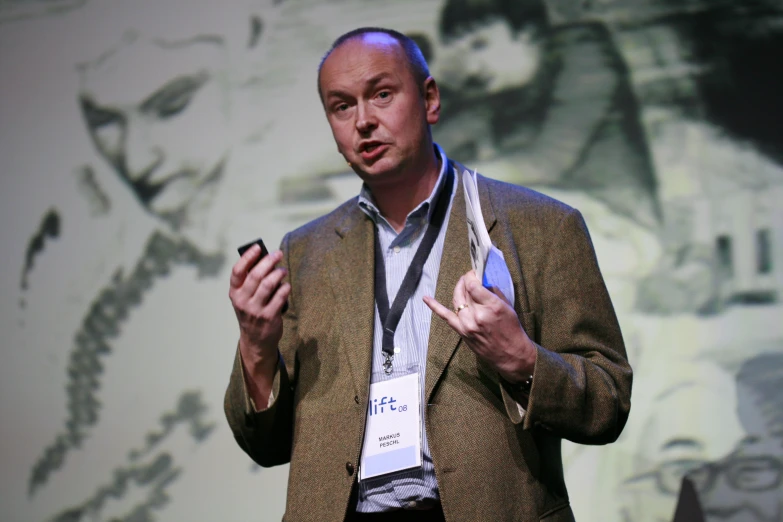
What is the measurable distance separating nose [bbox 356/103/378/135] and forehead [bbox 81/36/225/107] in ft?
5.29

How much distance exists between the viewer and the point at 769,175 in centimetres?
282

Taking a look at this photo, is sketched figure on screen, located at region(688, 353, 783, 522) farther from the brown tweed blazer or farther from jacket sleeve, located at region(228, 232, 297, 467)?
jacket sleeve, located at region(228, 232, 297, 467)

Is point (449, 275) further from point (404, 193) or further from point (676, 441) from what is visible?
point (676, 441)

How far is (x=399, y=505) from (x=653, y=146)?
178 cm

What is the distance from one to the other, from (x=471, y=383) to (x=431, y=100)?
2.61 ft

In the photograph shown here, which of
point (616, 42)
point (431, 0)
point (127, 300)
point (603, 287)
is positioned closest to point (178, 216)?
point (127, 300)

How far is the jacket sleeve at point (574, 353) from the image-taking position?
5.26 ft

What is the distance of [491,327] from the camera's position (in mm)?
1527

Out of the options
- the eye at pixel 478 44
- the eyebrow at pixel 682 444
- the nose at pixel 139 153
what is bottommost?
the eyebrow at pixel 682 444

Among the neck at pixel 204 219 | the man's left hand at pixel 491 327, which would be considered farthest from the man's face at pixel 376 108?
the neck at pixel 204 219

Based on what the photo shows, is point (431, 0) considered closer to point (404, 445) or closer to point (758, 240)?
point (758, 240)

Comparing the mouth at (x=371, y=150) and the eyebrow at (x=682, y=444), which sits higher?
the mouth at (x=371, y=150)

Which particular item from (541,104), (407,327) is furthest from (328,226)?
(541,104)

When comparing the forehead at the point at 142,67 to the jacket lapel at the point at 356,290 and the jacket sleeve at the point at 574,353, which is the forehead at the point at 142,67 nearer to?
the jacket lapel at the point at 356,290
